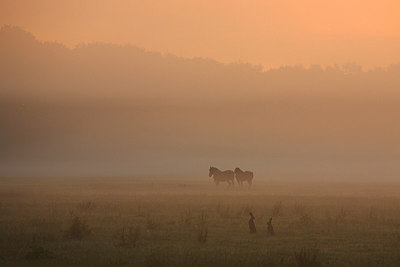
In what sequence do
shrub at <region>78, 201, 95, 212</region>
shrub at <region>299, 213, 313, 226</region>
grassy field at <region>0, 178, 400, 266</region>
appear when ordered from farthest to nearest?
shrub at <region>78, 201, 95, 212</region>, shrub at <region>299, 213, 313, 226</region>, grassy field at <region>0, 178, 400, 266</region>

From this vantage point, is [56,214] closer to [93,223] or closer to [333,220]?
[93,223]

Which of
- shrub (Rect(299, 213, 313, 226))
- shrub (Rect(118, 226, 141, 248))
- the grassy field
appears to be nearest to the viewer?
the grassy field

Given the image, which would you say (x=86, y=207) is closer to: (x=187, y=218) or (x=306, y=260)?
(x=187, y=218)

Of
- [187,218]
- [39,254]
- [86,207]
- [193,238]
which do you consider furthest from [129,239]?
[86,207]

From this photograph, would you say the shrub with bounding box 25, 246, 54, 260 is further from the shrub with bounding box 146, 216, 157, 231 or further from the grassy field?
the shrub with bounding box 146, 216, 157, 231

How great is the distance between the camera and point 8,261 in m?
16.4

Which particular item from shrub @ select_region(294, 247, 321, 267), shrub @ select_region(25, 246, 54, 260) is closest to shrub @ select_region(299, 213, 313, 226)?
shrub @ select_region(294, 247, 321, 267)

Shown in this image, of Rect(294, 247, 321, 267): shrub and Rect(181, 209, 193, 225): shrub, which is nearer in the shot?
Rect(294, 247, 321, 267): shrub

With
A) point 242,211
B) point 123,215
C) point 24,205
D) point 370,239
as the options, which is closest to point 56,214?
point 123,215

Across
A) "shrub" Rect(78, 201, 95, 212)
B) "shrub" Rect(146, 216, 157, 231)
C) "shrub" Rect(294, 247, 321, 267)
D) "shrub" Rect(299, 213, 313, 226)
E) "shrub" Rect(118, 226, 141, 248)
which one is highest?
"shrub" Rect(78, 201, 95, 212)

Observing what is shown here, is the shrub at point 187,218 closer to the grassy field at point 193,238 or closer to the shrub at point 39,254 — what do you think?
the grassy field at point 193,238

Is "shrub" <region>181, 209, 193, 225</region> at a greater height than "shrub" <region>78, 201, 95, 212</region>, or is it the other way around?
"shrub" <region>78, 201, 95, 212</region>

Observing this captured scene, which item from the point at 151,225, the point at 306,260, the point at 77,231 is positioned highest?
the point at 151,225

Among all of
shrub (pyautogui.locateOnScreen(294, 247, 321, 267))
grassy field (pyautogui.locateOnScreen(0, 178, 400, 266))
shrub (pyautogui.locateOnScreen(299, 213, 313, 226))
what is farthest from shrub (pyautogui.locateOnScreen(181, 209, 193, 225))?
shrub (pyautogui.locateOnScreen(294, 247, 321, 267))
